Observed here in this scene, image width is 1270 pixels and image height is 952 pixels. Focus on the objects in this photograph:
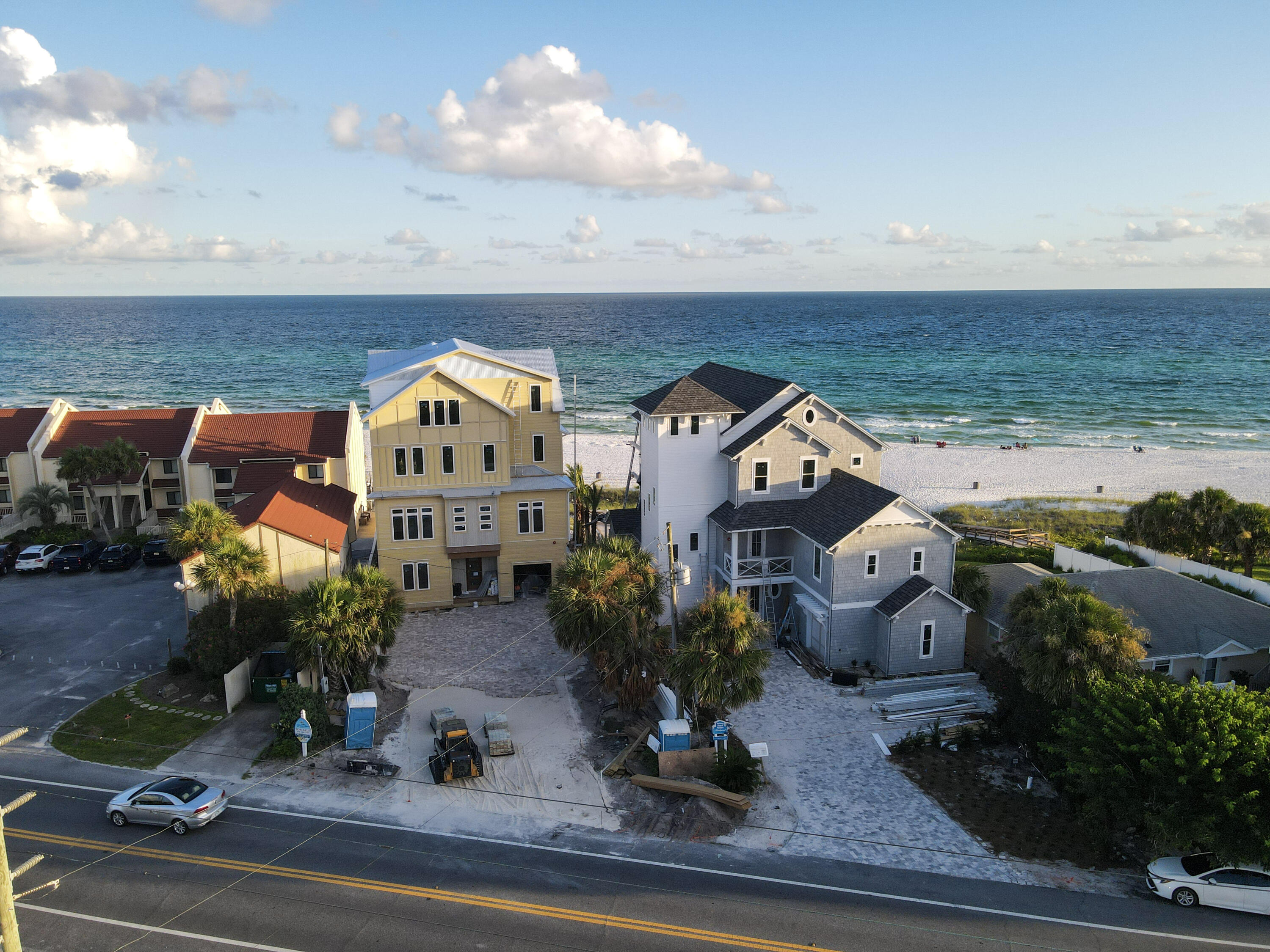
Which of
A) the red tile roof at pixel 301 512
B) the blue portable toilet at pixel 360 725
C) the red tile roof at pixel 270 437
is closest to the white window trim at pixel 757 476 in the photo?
the blue portable toilet at pixel 360 725

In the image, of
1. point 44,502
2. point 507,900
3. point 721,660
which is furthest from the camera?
point 44,502

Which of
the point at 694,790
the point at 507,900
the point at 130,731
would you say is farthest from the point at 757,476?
the point at 130,731

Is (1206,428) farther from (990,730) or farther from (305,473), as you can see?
(305,473)

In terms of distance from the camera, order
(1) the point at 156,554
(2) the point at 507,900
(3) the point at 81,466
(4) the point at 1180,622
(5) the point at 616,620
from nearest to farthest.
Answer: (2) the point at 507,900
(5) the point at 616,620
(4) the point at 1180,622
(1) the point at 156,554
(3) the point at 81,466

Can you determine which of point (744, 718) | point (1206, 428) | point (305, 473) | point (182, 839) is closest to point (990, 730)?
point (744, 718)

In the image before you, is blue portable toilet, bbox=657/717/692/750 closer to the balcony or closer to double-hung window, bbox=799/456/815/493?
the balcony

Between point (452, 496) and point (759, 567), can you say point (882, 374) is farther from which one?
point (452, 496)

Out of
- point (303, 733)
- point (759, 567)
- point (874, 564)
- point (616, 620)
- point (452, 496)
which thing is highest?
point (452, 496)

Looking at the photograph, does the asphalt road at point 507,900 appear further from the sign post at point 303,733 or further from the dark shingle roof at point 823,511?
the dark shingle roof at point 823,511
